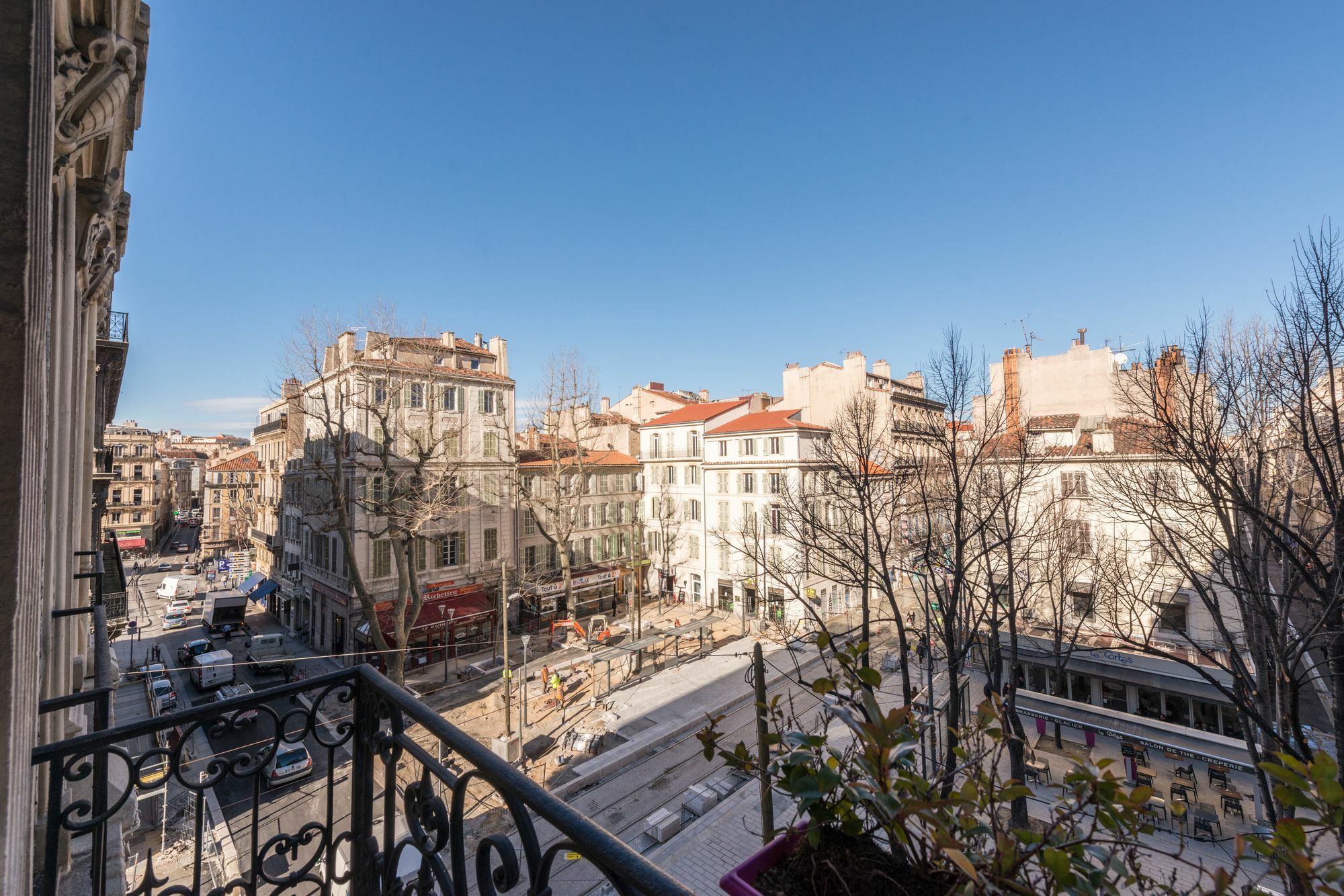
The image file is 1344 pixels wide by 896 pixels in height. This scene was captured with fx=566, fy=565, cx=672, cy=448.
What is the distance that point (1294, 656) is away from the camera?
6.79 m

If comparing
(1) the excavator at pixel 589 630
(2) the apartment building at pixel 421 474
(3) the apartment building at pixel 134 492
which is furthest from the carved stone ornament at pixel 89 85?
(3) the apartment building at pixel 134 492

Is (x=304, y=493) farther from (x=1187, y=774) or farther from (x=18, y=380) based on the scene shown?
(x=1187, y=774)

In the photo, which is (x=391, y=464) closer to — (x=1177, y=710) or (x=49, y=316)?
(x=49, y=316)

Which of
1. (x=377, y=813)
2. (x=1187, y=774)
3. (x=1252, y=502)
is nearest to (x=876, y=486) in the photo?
(x=1187, y=774)

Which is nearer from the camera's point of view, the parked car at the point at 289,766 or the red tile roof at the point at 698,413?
the parked car at the point at 289,766

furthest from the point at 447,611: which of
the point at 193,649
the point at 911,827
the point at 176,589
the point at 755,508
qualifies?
the point at 176,589

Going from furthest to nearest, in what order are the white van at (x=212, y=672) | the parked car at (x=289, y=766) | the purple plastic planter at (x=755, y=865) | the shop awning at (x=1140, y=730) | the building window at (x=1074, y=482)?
the white van at (x=212, y=672), the building window at (x=1074, y=482), the parked car at (x=289, y=766), the shop awning at (x=1140, y=730), the purple plastic planter at (x=755, y=865)

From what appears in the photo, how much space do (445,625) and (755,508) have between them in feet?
46.4

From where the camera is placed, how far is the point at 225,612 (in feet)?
84.6

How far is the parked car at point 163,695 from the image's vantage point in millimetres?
16334

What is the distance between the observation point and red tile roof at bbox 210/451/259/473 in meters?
48.0

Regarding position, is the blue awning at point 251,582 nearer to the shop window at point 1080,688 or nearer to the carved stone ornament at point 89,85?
the carved stone ornament at point 89,85

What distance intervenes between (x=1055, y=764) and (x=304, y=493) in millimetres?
26743

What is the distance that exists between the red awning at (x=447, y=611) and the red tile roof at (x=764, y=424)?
13324 mm
